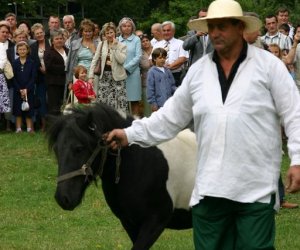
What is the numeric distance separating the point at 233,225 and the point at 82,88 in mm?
9620

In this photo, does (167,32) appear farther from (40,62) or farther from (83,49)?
(40,62)

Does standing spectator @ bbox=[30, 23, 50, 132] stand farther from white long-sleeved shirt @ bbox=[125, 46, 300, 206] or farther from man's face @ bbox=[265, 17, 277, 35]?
A: white long-sleeved shirt @ bbox=[125, 46, 300, 206]

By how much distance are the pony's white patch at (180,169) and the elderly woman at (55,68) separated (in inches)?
384

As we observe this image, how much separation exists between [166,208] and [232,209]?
1720mm

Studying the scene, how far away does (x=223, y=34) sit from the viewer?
5238 millimetres

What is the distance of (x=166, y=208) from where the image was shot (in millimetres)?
6891

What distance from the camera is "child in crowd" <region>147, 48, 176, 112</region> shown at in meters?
14.4

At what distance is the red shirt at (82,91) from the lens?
14.6 m

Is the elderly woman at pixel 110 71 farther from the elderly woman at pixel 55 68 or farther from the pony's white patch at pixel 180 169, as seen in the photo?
the pony's white patch at pixel 180 169

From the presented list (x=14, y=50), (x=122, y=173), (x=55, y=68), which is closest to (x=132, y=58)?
(x=55, y=68)

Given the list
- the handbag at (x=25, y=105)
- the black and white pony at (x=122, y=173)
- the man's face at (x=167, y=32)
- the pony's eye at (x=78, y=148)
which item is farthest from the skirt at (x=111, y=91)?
the pony's eye at (x=78, y=148)

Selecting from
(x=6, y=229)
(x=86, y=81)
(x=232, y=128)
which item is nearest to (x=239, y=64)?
(x=232, y=128)

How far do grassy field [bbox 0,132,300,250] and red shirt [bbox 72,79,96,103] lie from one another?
1.80m

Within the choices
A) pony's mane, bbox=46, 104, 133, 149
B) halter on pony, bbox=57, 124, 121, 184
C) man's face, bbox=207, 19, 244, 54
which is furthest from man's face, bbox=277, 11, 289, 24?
man's face, bbox=207, 19, 244, 54
